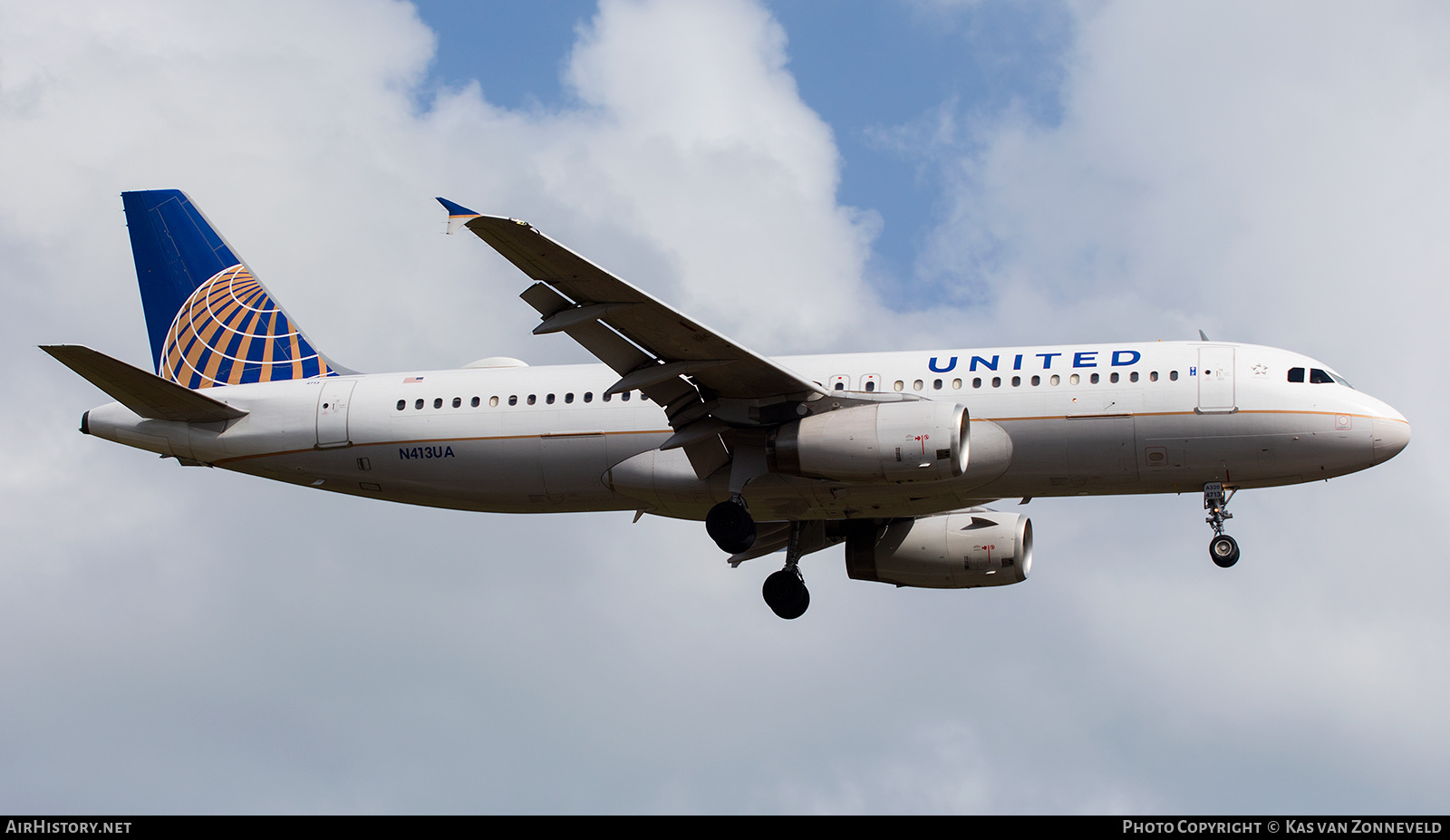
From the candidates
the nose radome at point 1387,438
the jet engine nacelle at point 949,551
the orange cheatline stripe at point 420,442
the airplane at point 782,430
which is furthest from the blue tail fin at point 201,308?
the nose radome at point 1387,438

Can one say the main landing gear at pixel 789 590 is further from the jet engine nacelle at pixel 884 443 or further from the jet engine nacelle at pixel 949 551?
the jet engine nacelle at pixel 884 443

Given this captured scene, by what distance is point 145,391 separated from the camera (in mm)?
32031

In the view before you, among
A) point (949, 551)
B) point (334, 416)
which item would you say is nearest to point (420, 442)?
point (334, 416)

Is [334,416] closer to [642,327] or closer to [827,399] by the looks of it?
[642,327]

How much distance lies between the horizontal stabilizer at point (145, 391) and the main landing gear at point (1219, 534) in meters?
20.6

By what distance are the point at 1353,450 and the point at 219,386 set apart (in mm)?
24695

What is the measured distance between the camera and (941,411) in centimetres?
2741

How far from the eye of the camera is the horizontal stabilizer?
29.8 meters

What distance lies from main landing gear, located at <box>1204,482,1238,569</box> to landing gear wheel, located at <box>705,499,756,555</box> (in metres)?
8.89

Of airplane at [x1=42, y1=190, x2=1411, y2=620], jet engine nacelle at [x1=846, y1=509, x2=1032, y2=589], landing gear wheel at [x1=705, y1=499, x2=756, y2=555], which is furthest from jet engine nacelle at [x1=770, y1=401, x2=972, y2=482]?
jet engine nacelle at [x1=846, y1=509, x2=1032, y2=589]

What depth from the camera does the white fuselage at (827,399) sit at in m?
28.5
